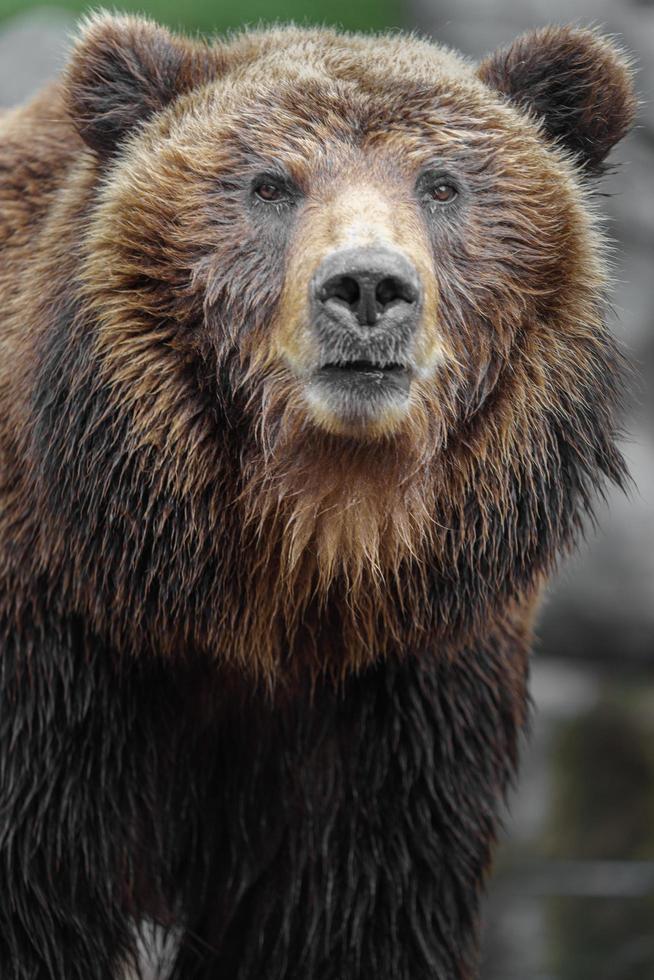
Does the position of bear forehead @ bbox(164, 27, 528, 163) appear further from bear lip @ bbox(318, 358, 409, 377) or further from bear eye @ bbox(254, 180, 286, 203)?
bear lip @ bbox(318, 358, 409, 377)

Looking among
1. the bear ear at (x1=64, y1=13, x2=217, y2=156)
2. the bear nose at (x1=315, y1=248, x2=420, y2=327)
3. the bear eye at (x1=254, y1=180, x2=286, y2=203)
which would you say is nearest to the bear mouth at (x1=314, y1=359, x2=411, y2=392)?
the bear nose at (x1=315, y1=248, x2=420, y2=327)

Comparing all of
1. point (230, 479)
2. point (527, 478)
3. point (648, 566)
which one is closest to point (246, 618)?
point (230, 479)

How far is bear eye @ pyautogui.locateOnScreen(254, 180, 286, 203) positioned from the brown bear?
1 cm

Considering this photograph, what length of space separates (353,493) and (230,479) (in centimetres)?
37

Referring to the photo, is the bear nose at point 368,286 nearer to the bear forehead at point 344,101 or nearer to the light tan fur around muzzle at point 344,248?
the light tan fur around muzzle at point 344,248

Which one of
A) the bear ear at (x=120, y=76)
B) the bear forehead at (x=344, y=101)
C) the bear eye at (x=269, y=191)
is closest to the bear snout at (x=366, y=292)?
the bear eye at (x=269, y=191)

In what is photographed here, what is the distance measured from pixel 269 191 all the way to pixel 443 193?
53 centimetres

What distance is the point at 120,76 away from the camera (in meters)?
4.73

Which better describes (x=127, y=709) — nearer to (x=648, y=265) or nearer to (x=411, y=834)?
(x=411, y=834)

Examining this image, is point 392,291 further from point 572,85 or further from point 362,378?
point 572,85

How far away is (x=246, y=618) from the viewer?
4566mm

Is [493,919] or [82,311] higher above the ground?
[82,311]

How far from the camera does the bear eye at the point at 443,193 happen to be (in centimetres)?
458

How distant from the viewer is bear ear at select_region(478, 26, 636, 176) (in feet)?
15.7
